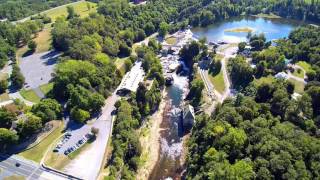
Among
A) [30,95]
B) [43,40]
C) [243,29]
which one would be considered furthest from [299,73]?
[43,40]

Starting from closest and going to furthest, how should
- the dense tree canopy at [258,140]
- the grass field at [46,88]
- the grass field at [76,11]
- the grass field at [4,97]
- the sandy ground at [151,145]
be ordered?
the dense tree canopy at [258,140] → the sandy ground at [151,145] → the grass field at [4,97] → the grass field at [46,88] → the grass field at [76,11]

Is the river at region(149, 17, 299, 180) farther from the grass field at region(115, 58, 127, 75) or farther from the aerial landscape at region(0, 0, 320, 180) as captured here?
the grass field at region(115, 58, 127, 75)

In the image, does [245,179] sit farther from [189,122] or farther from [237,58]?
[237,58]

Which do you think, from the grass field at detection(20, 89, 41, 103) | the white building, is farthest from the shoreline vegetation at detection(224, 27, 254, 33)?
the grass field at detection(20, 89, 41, 103)

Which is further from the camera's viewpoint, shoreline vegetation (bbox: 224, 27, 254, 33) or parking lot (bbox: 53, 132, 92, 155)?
shoreline vegetation (bbox: 224, 27, 254, 33)

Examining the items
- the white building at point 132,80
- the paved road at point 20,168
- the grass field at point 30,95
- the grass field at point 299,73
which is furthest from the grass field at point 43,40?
the grass field at point 299,73

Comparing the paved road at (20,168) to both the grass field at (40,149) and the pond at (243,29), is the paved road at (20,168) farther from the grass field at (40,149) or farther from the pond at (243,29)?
the pond at (243,29)
